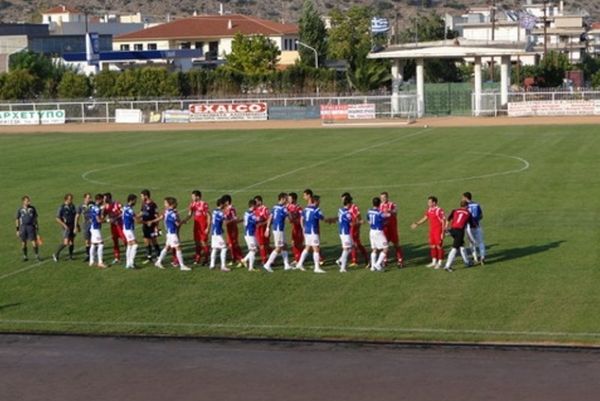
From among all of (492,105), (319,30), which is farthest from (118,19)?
(492,105)

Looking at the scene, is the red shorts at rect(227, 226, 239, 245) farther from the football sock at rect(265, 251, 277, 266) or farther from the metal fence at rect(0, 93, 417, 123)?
the metal fence at rect(0, 93, 417, 123)

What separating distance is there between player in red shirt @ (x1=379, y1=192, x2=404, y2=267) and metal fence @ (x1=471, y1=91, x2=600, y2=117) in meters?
48.4

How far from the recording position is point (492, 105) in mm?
A: 74312

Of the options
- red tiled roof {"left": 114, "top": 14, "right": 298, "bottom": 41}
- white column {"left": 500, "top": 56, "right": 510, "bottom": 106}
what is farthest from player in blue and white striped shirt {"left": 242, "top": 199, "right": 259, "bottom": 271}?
red tiled roof {"left": 114, "top": 14, "right": 298, "bottom": 41}

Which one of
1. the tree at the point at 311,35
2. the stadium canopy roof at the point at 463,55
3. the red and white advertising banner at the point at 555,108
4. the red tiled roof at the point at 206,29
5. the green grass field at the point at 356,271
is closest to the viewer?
the green grass field at the point at 356,271

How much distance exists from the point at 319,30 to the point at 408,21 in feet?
269

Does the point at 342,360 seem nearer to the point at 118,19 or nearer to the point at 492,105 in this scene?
the point at 492,105

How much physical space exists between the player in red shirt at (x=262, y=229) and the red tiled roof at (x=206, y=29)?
336ft

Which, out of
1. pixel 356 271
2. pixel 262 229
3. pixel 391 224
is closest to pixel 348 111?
pixel 262 229

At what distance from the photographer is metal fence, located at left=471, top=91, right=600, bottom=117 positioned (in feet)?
238

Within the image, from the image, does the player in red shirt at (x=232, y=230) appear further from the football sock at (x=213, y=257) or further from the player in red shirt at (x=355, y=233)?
the player in red shirt at (x=355, y=233)

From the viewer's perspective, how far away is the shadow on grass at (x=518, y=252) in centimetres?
2628

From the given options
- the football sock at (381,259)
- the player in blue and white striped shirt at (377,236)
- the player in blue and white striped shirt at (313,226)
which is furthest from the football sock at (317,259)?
the football sock at (381,259)

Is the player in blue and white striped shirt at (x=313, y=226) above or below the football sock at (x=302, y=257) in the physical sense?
above
